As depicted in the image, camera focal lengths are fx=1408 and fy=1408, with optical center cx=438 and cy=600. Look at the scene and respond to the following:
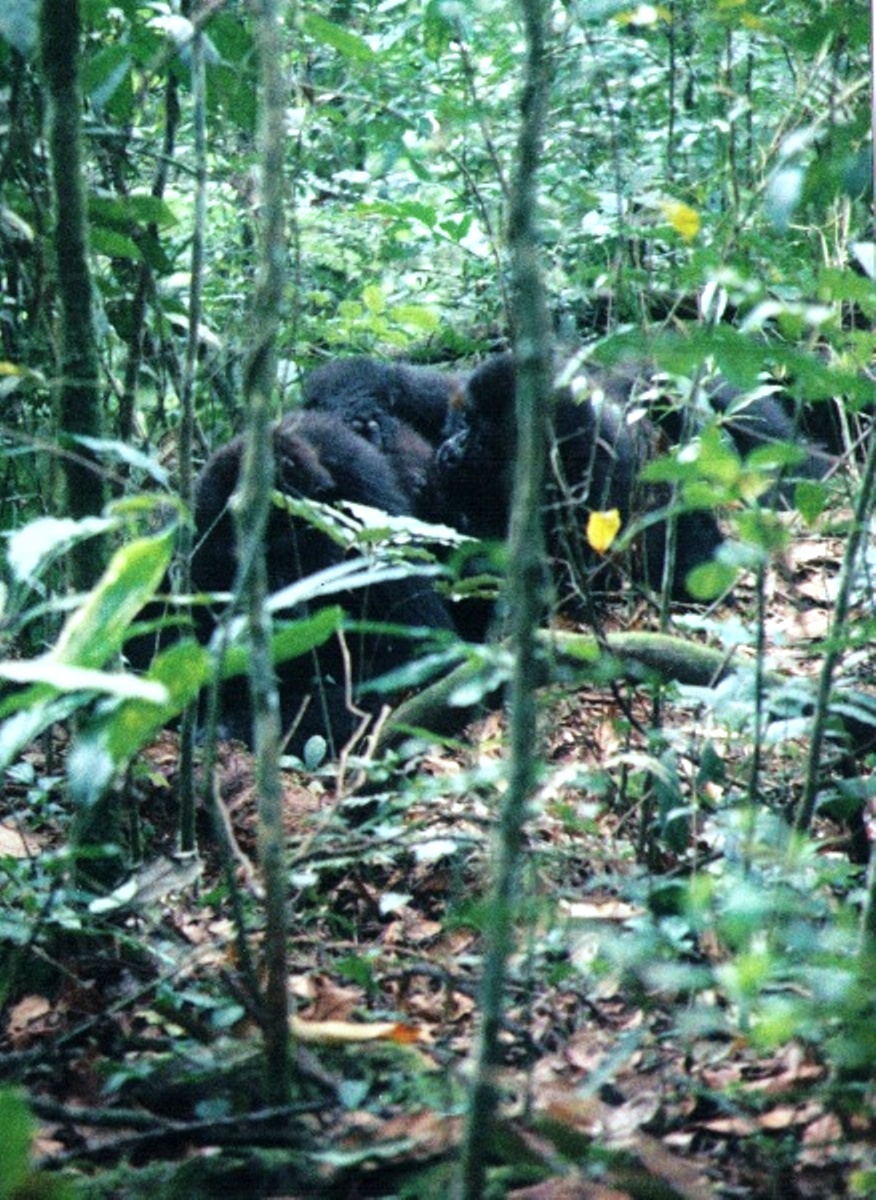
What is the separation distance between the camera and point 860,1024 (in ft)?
4.55

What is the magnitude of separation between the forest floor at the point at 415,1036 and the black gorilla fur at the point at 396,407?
Result: 286cm

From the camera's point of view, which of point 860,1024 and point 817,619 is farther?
point 817,619

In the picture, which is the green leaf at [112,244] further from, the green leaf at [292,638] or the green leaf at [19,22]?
the green leaf at [292,638]

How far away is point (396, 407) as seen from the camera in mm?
5836

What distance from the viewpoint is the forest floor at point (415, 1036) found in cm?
155

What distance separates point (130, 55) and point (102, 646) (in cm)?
151

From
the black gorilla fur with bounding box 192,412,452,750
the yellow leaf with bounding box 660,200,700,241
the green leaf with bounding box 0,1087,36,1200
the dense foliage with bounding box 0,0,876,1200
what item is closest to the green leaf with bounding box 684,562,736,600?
the dense foliage with bounding box 0,0,876,1200

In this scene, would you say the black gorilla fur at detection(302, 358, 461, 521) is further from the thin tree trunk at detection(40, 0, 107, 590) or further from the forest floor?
the thin tree trunk at detection(40, 0, 107, 590)

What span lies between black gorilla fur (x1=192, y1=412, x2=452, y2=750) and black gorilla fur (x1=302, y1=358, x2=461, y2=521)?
0.31 metres

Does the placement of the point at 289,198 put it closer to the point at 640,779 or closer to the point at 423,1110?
the point at 640,779

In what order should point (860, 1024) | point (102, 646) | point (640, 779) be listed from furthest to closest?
point (640, 779)
point (102, 646)
point (860, 1024)

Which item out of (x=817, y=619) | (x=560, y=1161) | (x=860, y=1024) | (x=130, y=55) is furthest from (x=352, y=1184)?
(x=817, y=619)

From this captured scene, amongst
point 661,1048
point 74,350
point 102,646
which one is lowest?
point 661,1048

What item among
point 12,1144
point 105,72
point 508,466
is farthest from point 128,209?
point 508,466
